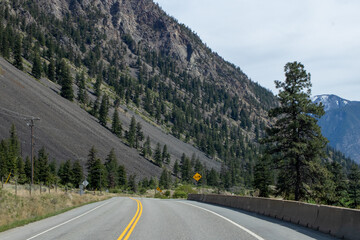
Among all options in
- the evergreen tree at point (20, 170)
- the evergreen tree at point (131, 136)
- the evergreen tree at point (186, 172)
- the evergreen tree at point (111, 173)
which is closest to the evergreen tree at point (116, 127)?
the evergreen tree at point (131, 136)

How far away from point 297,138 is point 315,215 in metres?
18.9

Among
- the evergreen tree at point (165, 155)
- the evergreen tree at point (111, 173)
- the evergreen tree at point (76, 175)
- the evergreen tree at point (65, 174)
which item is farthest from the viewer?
the evergreen tree at point (165, 155)

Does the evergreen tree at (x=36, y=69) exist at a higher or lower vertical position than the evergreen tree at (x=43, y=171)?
higher

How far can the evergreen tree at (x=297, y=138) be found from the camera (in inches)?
1140

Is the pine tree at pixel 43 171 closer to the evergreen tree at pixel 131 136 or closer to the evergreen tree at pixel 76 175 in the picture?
the evergreen tree at pixel 76 175

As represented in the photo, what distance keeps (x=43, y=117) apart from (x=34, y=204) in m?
85.5

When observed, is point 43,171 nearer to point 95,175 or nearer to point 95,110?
point 95,175

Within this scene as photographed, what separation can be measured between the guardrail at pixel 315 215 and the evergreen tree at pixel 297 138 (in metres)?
10.9

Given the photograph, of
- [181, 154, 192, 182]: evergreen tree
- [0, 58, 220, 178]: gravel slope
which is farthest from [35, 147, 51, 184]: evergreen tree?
[181, 154, 192, 182]: evergreen tree

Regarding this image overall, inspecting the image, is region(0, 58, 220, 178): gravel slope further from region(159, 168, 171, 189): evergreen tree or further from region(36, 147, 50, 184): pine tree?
region(36, 147, 50, 184): pine tree

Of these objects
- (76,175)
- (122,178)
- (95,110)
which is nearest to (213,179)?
(122,178)

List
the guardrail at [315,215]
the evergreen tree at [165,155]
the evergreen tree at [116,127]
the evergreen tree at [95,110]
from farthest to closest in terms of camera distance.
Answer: the evergreen tree at [165,155] < the evergreen tree at [95,110] < the evergreen tree at [116,127] < the guardrail at [315,215]

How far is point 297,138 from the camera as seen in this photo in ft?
96.8

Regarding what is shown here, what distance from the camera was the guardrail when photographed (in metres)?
9.24
